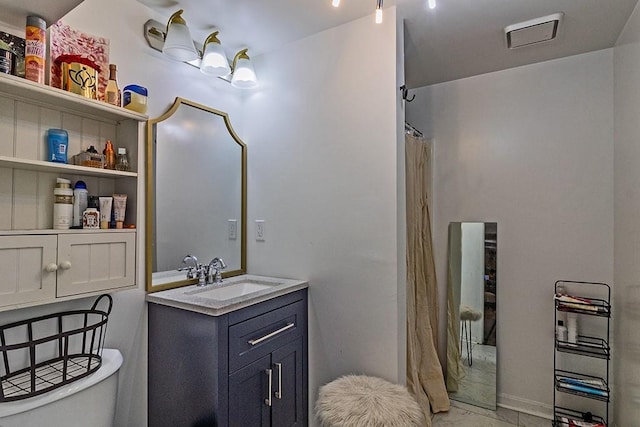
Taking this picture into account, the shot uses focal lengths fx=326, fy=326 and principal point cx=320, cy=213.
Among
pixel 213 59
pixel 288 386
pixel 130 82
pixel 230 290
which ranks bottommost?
pixel 288 386

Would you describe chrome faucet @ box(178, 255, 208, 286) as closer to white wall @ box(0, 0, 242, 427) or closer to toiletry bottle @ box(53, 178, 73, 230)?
white wall @ box(0, 0, 242, 427)

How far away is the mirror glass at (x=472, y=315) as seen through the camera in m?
2.34

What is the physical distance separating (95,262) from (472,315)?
2.38 metres

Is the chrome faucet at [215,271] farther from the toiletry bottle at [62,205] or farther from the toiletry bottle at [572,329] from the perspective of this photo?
the toiletry bottle at [572,329]

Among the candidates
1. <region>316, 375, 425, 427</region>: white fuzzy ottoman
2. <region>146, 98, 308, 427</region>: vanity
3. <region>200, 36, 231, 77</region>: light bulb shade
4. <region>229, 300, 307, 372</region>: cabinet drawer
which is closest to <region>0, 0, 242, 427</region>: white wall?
<region>146, 98, 308, 427</region>: vanity

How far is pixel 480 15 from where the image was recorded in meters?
1.72

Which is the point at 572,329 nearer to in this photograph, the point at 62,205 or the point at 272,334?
the point at 272,334

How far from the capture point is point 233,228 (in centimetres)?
217

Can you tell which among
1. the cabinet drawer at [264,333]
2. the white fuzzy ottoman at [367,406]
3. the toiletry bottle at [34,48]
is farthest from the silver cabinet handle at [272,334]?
the toiletry bottle at [34,48]

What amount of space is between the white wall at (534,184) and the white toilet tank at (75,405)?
7.25 ft

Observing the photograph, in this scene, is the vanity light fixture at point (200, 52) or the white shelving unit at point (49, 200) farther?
the vanity light fixture at point (200, 52)

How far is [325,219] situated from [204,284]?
2.61ft

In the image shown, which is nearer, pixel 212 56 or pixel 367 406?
pixel 367 406

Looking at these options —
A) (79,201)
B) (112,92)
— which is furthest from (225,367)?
(112,92)
